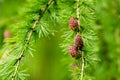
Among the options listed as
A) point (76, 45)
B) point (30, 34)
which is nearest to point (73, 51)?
point (76, 45)

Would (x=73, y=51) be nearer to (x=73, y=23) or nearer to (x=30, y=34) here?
(x=73, y=23)

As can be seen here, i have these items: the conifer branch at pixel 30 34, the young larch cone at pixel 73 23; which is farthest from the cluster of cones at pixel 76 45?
the conifer branch at pixel 30 34

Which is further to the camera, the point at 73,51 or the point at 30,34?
the point at 30,34

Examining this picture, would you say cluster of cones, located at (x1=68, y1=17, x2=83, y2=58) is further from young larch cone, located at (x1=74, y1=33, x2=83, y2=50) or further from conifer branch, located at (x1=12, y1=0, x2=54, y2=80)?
conifer branch, located at (x1=12, y1=0, x2=54, y2=80)

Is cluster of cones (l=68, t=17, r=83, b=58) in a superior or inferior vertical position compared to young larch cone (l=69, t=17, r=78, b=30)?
inferior

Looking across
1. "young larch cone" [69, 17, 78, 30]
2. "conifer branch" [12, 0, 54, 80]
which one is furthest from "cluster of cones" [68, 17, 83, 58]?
"conifer branch" [12, 0, 54, 80]

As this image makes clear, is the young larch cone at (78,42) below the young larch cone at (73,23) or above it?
below

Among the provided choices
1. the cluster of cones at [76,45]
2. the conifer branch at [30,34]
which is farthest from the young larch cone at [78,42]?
the conifer branch at [30,34]

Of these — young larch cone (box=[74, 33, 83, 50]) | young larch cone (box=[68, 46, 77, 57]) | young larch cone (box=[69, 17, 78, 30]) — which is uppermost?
young larch cone (box=[69, 17, 78, 30])

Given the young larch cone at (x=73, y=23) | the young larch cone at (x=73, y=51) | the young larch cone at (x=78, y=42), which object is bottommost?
the young larch cone at (x=73, y=51)

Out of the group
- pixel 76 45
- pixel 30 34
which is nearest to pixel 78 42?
pixel 76 45

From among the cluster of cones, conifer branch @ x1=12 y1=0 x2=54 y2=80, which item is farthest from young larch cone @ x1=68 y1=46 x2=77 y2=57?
conifer branch @ x1=12 y1=0 x2=54 y2=80

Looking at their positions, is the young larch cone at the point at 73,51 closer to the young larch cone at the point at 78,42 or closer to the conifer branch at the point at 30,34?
the young larch cone at the point at 78,42
